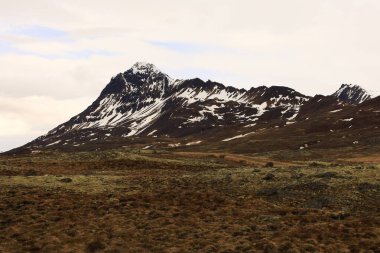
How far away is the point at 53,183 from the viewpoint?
134ft

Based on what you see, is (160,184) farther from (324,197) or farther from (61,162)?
(61,162)

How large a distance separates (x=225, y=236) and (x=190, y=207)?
766cm

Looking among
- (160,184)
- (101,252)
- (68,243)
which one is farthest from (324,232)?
(160,184)

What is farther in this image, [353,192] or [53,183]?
[53,183]

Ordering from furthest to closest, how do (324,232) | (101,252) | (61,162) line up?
(61,162)
(324,232)
(101,252)

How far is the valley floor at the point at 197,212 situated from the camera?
2386 centimetres

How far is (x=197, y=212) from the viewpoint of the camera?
102ft

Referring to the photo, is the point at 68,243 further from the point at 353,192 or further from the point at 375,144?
the point at 375,144

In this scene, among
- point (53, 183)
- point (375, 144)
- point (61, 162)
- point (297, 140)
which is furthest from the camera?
point (297, 140)

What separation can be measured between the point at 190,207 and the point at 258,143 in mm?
131968

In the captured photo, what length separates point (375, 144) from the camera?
13025cm

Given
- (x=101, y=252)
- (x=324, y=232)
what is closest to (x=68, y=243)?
(x=101, y=252)

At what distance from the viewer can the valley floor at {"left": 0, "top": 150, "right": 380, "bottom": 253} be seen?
23859mm

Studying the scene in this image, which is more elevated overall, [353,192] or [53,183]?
[53,183]
